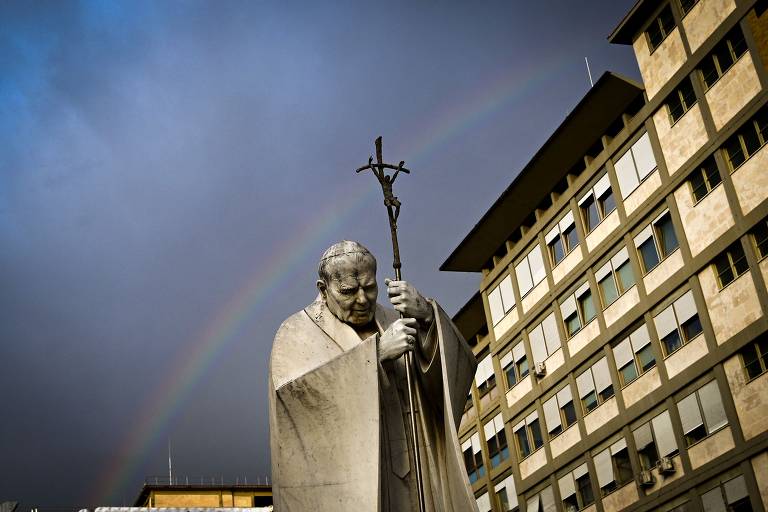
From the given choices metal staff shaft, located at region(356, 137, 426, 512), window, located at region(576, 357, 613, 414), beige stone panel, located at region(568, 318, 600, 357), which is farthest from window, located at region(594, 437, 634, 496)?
metal staff shaft, located at region(356, 137, 426, 512)

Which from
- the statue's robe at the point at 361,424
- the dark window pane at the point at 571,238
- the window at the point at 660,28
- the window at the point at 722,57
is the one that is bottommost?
the statue's robe at the point at 361,424

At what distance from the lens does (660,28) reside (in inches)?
1783

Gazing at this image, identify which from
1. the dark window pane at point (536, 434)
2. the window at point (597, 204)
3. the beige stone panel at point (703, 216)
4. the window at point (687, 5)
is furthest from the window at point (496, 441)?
the window at point (687, 5)

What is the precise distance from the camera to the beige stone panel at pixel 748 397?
37.0 m

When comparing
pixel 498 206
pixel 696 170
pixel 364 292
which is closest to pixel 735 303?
pixel 696 170

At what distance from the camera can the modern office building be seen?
38.8 m

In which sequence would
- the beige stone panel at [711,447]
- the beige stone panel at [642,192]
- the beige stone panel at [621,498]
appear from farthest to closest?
1. the beige stone panel at [642,192]
2. the beige stone panel at [621,498]
3. the beige stone panel at [711,447]

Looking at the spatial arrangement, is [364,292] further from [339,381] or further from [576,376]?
[576,376]

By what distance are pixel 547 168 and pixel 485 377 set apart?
12.9m

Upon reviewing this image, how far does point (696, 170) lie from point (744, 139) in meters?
2.73

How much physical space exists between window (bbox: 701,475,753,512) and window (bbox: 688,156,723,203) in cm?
1047

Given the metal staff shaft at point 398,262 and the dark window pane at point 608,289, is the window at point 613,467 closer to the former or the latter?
the dark window pane at point 608,289

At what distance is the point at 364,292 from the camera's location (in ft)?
34.6

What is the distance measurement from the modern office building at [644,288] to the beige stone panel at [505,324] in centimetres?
15
